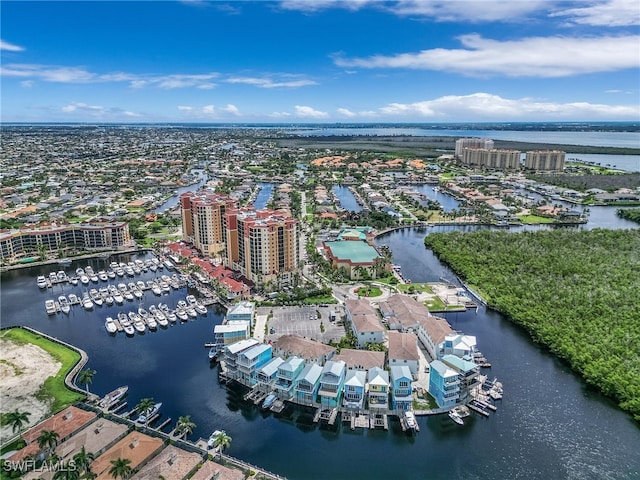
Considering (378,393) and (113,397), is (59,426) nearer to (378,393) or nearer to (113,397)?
(113,397)

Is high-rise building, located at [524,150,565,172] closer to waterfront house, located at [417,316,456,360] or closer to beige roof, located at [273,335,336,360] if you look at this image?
waterfront house, located at [417,316,456,360]

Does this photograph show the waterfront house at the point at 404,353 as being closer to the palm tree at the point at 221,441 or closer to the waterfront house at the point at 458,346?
the waterfront house at the point at 458,346

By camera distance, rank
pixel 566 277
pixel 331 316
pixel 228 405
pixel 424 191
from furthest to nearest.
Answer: pixel 424 191 → pixel 566 277 → pixel 331 316 → pixel 228 405

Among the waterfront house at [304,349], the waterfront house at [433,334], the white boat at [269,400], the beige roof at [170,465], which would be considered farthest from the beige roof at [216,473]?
the waterfront house at [433,334]

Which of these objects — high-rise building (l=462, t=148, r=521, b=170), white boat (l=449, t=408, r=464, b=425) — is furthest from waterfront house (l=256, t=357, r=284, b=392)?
high-rise building (l=462, t=148, r=521, b=170)

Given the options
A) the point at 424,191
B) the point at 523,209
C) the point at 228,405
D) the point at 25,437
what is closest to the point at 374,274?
the point at 228,405

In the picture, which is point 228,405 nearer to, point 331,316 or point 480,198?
point 331,316

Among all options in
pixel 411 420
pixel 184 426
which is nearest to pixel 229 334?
pixel 184 426
